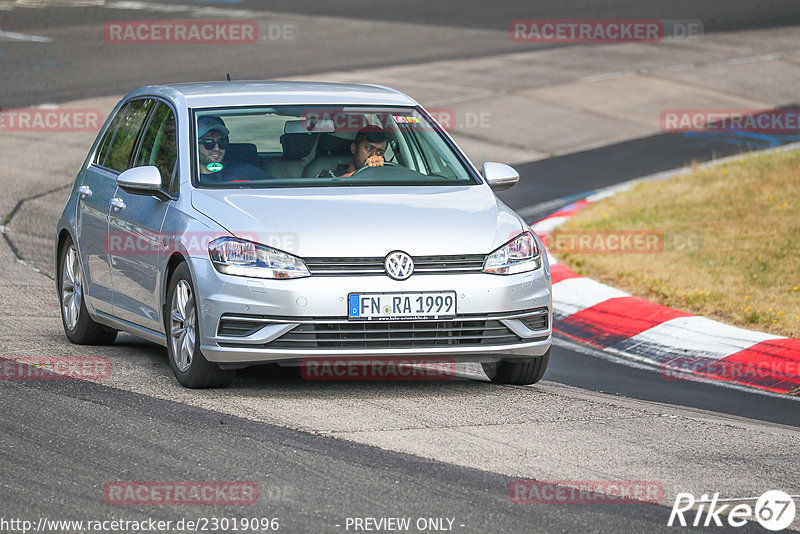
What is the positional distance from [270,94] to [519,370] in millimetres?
2252

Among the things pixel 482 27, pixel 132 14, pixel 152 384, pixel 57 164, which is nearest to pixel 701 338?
pixel 152 384

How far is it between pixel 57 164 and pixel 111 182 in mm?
8235

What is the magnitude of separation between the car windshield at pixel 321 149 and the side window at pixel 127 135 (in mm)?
775

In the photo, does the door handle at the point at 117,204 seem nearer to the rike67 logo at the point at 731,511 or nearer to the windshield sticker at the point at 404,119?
the windshield sticker at the point at 404,119

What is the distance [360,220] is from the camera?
7.19 meters

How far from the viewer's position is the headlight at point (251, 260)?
6.95 m

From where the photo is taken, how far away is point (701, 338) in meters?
9.50

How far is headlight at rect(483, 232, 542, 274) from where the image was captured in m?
7.23

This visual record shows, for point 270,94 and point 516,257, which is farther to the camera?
point 270,94

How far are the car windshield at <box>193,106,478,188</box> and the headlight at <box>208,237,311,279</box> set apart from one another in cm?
70

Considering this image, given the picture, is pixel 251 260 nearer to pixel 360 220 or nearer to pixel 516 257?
pixel 360 220

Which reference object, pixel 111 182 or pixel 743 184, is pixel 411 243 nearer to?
pixel 111 182

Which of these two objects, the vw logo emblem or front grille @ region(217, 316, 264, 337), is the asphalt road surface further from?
the vw logo emblem

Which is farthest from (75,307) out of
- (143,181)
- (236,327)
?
(236,327)
